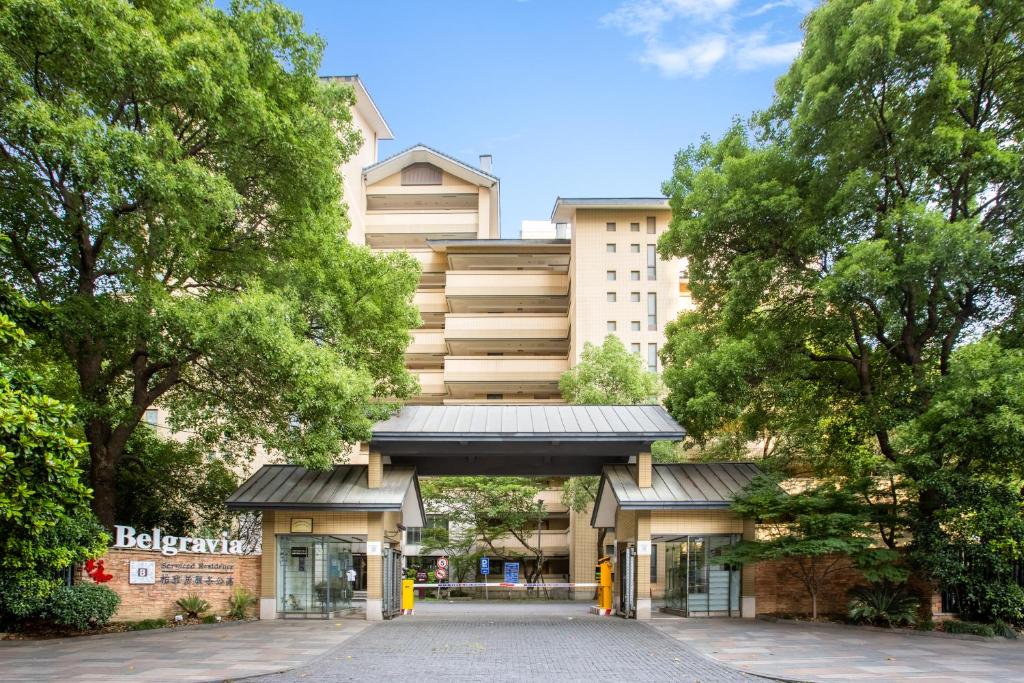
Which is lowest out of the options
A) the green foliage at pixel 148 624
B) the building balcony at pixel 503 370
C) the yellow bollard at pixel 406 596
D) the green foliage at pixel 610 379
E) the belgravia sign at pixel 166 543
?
the yellow bollard at pixel 406 596

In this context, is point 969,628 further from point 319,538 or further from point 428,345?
point 428,345

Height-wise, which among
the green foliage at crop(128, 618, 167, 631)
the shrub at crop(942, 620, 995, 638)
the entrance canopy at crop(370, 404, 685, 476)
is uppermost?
the entrance canopy at crop(370, 404, 685, 476)

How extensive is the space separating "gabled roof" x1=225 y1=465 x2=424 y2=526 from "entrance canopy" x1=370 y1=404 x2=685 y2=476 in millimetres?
951

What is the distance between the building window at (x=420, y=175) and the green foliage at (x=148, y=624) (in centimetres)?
4584

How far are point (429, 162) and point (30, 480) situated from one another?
52.2m

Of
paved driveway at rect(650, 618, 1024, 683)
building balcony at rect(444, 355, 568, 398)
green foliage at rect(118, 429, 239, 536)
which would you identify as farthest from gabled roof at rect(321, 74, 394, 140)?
paved driveway at rect(650, 618, 1024, 683)

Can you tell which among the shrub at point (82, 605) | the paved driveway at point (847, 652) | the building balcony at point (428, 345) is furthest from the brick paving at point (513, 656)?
the building balcony at point (428, 345)

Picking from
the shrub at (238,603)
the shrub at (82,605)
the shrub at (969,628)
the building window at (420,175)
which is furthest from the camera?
the building window at (420,175)

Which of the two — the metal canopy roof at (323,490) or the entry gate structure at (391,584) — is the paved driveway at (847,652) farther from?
the metal canopy roof at (323,490)

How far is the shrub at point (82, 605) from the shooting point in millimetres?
17922

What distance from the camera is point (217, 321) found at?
1800 cm

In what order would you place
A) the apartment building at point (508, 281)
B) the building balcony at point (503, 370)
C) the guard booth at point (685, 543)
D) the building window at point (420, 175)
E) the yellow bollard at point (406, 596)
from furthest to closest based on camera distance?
the building window at point (420, 175), the building balcony at point (503, 370), the apartment building at point (508, 281), the yellow bollard at point (406, 596), the guard booth at point (685, 543)

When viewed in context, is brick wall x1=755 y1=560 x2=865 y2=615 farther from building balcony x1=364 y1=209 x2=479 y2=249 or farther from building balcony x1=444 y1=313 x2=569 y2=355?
building balcony x1=364 y1=209 x2=479 y2=249

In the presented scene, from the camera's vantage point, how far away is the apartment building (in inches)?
2125
